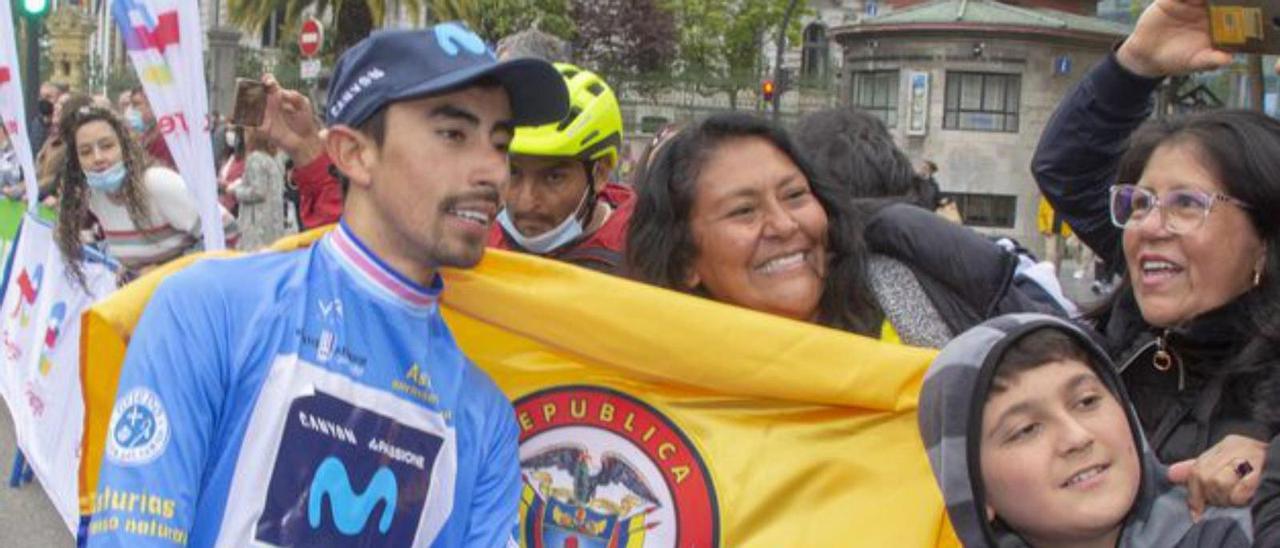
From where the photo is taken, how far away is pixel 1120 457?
269 cm

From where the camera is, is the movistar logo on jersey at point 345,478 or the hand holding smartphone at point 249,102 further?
the hand holding smartphone at point 249,102

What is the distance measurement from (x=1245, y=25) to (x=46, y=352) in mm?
7315

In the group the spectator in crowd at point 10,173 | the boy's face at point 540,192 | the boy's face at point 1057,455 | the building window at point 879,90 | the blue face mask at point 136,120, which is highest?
the boy's face at point 540,192

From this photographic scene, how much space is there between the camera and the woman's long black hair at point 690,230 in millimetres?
3516

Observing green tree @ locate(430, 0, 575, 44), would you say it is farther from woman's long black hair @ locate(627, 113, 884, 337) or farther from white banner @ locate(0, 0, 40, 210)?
woman's long black hair @ locate(627, 113, 884, 337)

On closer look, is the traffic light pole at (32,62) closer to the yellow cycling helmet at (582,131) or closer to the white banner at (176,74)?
the white banner at (176,74)

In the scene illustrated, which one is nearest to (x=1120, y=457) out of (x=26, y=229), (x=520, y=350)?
(x=520, y=350)

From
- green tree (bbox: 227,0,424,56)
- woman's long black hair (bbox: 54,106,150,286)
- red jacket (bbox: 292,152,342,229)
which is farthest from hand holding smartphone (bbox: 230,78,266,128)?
green tree (bbox: 227,0,424,56)

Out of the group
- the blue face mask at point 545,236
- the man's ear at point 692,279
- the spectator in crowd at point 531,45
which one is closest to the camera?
the man's ear at point 692,279

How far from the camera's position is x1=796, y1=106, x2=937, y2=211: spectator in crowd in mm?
3891

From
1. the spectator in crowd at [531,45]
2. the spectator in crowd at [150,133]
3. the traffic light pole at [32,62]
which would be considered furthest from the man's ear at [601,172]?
the traffic light pole at [32,62]

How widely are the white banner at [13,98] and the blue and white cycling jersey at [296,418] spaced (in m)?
7.07

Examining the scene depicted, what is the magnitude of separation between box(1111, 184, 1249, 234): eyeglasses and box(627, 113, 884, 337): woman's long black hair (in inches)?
24.1

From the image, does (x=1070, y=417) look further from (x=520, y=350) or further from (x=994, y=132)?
(x=994, y=132)
